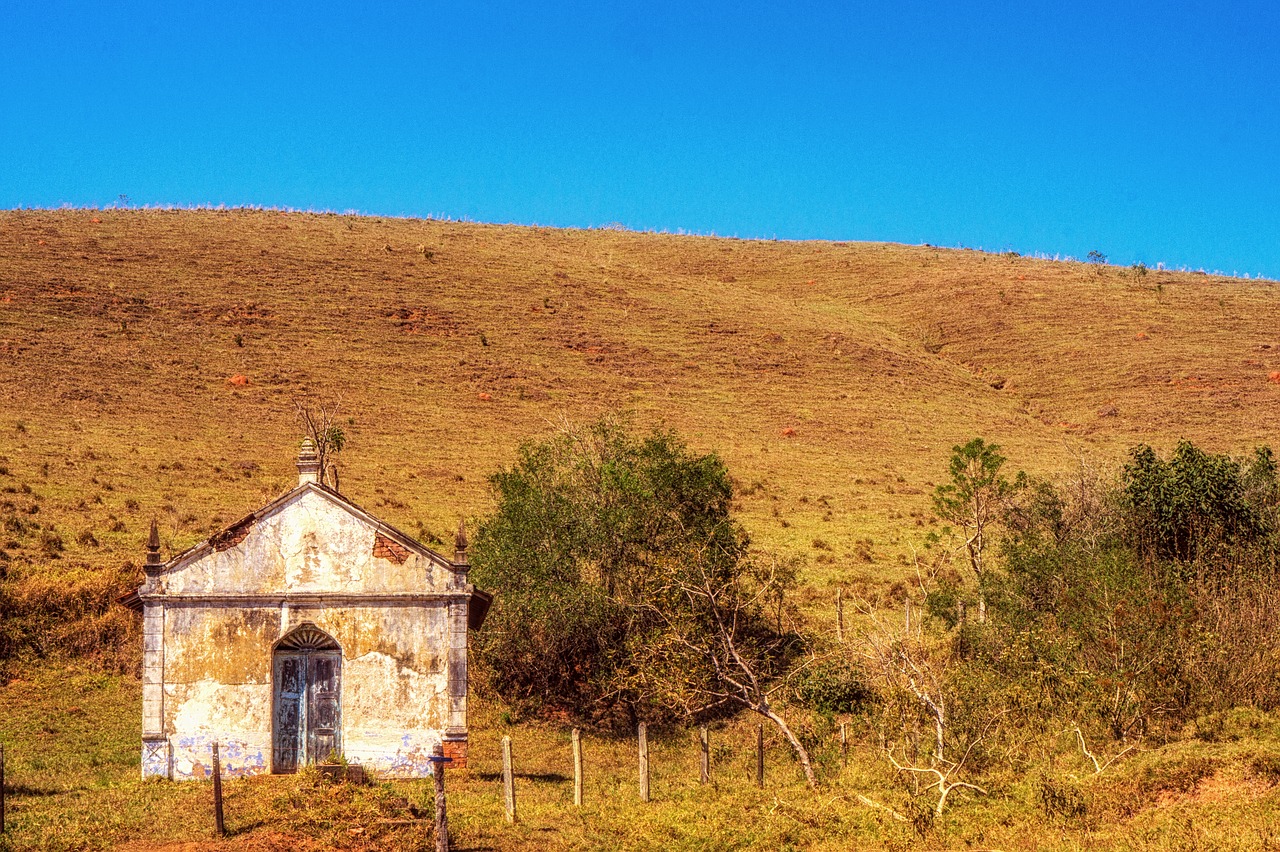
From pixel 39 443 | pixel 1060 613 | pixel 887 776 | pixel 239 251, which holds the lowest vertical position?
pixel 887 776

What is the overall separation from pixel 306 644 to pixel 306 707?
1176mm

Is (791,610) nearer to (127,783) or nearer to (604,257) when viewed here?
(127,783)

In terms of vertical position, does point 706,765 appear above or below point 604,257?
below

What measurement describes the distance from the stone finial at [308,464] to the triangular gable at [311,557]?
46 centimetres

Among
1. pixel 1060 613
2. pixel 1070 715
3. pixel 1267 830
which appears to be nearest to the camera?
pixel 1267 830

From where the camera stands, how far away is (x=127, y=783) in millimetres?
22000

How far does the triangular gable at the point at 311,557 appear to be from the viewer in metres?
23.0

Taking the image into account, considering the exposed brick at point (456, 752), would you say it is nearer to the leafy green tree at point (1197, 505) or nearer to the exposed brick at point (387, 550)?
the exposed brick at point (387, 550)

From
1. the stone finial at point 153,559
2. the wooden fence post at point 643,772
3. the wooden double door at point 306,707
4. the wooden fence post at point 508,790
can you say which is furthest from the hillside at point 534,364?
the wooden fence post at point 508,790

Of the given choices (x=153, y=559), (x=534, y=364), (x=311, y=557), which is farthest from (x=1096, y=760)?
(x=534, y=364)

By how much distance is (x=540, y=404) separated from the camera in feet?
217

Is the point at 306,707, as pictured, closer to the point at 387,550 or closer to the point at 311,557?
the point at 311,557

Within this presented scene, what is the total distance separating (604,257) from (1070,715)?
3229 inches

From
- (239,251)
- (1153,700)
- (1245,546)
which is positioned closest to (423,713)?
(1153,700)
